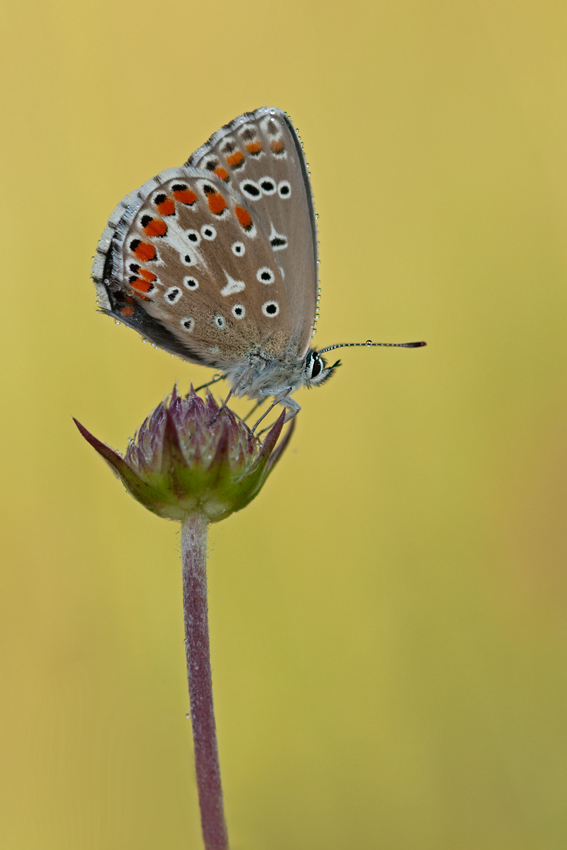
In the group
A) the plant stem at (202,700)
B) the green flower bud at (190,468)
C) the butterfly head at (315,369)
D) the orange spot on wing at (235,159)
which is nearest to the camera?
the plant stem at (202,700)

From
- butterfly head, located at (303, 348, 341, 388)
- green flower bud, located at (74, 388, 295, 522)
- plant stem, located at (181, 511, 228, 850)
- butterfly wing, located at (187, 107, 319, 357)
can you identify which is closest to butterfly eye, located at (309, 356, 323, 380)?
butterfly head, located at (303, 348, 341, 388)

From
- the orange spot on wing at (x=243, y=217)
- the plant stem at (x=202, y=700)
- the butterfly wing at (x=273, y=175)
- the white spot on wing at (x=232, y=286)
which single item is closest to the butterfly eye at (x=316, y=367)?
the butterfly wing at (x=273, y=175)

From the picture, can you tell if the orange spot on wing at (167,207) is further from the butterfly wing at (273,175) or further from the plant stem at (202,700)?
the plant stem at (202,700)

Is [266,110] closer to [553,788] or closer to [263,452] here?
[263,452]

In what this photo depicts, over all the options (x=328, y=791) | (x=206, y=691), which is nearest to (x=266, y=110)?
(x=206, y=691)

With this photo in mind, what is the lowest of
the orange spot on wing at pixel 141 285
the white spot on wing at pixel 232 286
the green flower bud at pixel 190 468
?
the green flower bud at pixel 190 468

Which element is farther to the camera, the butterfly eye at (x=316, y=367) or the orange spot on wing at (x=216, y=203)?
the butterfly eye at (x=316, y=367)

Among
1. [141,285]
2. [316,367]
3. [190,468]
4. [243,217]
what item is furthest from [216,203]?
[190,468]
